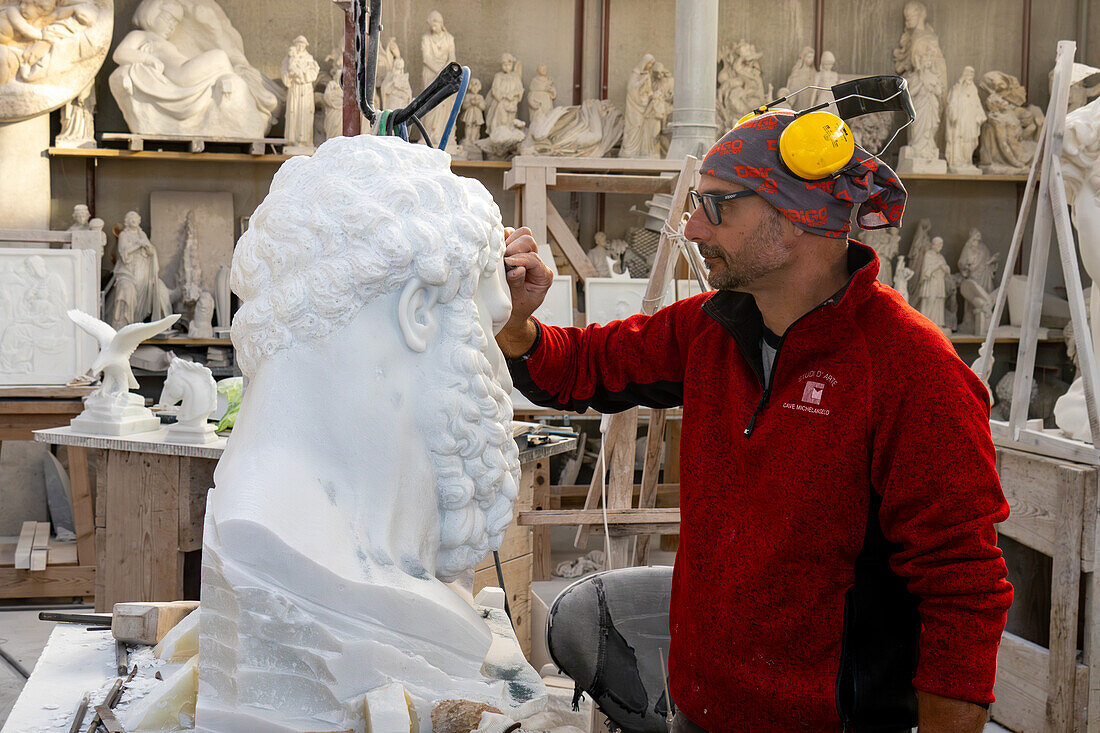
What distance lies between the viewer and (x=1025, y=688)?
3.64 m

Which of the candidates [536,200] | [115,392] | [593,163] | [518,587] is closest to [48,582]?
[115,392]

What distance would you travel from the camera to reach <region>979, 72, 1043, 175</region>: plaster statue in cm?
785

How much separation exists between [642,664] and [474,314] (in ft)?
4.17

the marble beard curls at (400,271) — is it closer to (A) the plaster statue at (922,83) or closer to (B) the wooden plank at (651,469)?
(B) the wooden plank at (651,469)

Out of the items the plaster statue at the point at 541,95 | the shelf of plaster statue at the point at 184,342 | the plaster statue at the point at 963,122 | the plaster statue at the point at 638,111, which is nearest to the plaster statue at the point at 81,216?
the shelf of plaster statue at the point at 184,342

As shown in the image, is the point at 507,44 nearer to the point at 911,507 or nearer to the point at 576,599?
the point at 576,599

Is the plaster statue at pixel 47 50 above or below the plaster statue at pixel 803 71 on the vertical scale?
below

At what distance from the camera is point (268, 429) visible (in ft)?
4.97

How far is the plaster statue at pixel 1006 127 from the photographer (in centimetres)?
785

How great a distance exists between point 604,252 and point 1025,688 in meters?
4.59

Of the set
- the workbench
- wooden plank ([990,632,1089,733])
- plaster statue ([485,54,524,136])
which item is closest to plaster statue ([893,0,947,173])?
plaster statue ([485,54,524,136])

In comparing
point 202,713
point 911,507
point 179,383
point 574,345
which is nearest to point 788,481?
point 911,507

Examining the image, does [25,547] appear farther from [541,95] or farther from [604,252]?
[541,95]

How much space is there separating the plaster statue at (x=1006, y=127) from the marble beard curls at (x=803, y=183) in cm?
665
